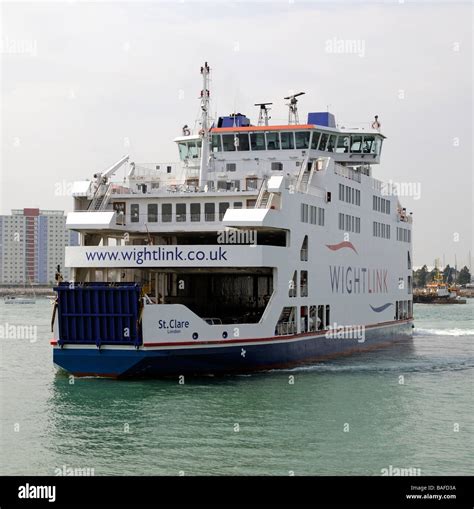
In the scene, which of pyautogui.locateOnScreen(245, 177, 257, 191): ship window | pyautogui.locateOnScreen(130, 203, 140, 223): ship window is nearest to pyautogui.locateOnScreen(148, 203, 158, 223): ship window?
pyautogui.locateOnScreen(130, 203, 140, 223): ship window

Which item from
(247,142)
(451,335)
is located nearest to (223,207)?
(247,142)

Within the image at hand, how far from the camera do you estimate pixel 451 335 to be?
47.9 m

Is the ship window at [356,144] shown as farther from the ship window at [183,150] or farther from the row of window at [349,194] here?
the ship window at [183,150]

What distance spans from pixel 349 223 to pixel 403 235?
1100cm

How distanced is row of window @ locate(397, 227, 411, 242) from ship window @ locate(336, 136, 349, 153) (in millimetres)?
8993

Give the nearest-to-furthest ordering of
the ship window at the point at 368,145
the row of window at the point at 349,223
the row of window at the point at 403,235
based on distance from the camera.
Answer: the row of window at the point at 349,223
the ship window at the point at 368,145
the row of window at the point at 403,235

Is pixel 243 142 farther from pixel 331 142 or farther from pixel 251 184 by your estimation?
pixel 251 184

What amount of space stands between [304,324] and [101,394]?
8205mm

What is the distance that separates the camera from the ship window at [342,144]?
1335 inches

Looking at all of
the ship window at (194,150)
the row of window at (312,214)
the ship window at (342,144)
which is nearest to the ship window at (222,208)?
the row of window at (312,214)

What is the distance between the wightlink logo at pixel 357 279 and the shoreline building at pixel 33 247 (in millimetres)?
148166

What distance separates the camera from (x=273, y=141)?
3164 cm

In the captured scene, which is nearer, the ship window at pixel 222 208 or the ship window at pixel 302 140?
the ship window at pixel 222 208

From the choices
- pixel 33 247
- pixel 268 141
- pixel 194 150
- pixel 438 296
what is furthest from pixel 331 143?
pixel 33 247
